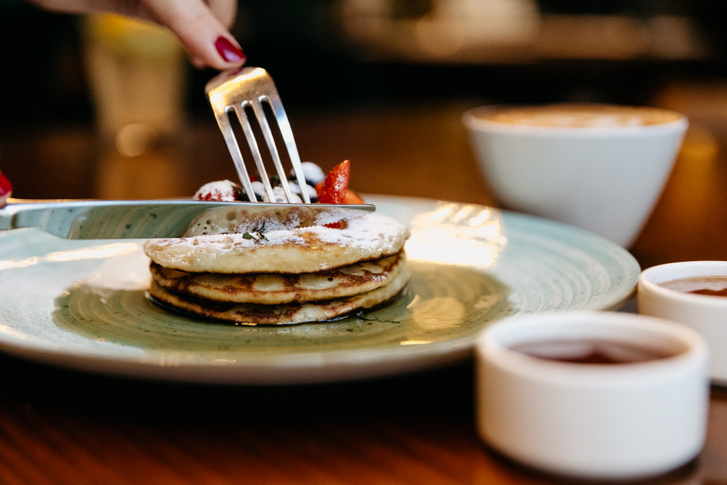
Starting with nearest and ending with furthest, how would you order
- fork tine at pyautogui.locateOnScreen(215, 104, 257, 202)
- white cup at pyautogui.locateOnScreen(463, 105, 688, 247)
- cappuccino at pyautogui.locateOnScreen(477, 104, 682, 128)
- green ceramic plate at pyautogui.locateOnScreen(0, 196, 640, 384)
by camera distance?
green ceramic plate at pyautogui.locateOnScreen(0, 196, 640, 384) → fork tine at pyautogui.locateOnScreen(215, 104, 257, 202) → white cup at pyautogui.locateOnScreen(463, 105, 688, 247) → cappuccino at pyautogui.locateOnScreen(477, 104, 682, 128)

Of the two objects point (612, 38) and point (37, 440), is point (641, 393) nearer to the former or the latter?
point (37, 440)

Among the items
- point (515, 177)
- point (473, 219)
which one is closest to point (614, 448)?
point (473, 219)

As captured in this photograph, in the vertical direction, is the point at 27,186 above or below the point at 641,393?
below

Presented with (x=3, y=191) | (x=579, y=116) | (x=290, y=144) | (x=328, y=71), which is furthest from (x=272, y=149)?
(x=328, y=71)

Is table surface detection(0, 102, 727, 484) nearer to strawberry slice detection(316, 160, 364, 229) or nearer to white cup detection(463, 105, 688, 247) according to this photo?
strawberry slice detection(316, 160, 364, 229)

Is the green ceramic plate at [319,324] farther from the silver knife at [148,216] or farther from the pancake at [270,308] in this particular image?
the silver knife at [148,216]

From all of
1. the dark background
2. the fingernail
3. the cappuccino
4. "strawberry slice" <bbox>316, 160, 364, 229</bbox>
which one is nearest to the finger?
the fingernail

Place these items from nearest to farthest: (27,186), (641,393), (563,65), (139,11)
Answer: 1. (641,393)
2. (139,11)
3. (27,186)
4. (563,65)

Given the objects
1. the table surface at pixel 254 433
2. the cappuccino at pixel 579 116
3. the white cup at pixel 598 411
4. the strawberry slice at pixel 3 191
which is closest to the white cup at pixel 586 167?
the cappuccino at pixel 579 116
